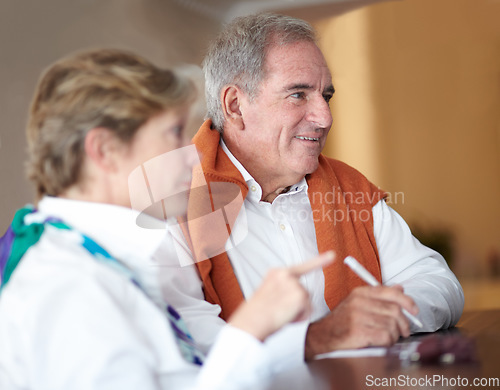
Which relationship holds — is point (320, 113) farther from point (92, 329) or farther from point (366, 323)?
point (92, 329)

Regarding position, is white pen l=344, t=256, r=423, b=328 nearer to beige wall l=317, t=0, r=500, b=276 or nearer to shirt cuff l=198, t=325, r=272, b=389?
shirt cuff l=198, t=325, r=272, b=389

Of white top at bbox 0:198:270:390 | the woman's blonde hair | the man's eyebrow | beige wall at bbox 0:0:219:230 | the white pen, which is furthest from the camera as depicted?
the man's eyebrow

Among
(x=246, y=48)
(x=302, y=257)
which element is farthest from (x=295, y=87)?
(x=302, y=257)

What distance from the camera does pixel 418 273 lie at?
1464 millimetres

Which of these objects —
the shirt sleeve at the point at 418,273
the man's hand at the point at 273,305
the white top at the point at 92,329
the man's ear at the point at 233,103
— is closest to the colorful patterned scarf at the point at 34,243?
the white top at the point at 92,329

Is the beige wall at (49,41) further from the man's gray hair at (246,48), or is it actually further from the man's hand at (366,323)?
the man's hand at (366,323)

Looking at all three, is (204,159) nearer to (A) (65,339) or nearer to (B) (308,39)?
(B) (308,39)

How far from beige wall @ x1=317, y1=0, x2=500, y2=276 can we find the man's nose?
1.15 m

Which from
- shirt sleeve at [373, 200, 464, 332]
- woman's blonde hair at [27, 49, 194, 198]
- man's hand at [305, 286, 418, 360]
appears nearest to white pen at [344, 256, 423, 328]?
man's hand at [305, 286, 418, 360]

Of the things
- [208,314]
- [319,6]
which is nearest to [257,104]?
[208,314]

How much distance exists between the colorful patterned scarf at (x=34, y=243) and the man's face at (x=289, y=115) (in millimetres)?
730

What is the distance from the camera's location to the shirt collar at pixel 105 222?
744 mm

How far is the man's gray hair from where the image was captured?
57.4 inches

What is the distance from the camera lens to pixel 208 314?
1.16 meters
